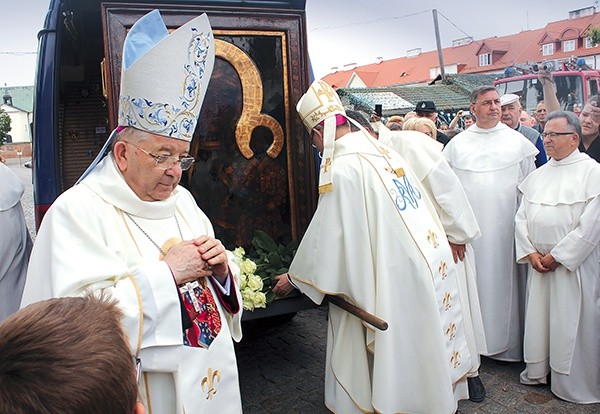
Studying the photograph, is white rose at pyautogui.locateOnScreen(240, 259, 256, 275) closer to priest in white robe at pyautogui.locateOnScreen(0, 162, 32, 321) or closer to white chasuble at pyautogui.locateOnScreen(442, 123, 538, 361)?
priest in white robe at pyautogui.locateOnScreen(0, 162, 32, 321)

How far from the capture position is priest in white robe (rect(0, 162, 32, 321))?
131 inches

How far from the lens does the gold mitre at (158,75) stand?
219cm

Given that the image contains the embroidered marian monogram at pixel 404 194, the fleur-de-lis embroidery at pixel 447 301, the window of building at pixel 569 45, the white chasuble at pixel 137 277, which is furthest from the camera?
the window of building at pixel 569 45

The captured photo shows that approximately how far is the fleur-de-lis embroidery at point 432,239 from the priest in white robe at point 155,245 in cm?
135

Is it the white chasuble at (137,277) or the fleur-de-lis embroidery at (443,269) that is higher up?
the white chasuble at (137,277)

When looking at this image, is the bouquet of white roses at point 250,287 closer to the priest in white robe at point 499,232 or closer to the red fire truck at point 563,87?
the priest in white robe at point 499,232

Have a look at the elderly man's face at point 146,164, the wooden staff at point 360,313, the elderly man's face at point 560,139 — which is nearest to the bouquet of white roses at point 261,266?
the wooden staff at point 360,313

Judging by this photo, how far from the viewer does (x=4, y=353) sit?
3.14ft

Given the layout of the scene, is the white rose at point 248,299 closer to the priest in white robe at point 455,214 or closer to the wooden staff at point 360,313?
the wooden staff at point 360,313

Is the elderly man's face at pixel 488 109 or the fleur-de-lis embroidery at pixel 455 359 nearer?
the fleur-de-lis embroidery at pixel 455 359

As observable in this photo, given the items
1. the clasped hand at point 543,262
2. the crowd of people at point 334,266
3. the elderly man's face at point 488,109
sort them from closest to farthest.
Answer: the crowd of people at point 334,266 < the clasped hand at point 543,262 < the elderly man's face at point 488,109

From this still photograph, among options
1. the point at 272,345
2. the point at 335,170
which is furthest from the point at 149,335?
the point at 272,345

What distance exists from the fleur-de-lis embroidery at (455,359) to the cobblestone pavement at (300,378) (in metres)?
0.48

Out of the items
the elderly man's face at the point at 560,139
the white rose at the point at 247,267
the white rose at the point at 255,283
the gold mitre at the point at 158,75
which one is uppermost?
the gold mitre at the point at 158,75
